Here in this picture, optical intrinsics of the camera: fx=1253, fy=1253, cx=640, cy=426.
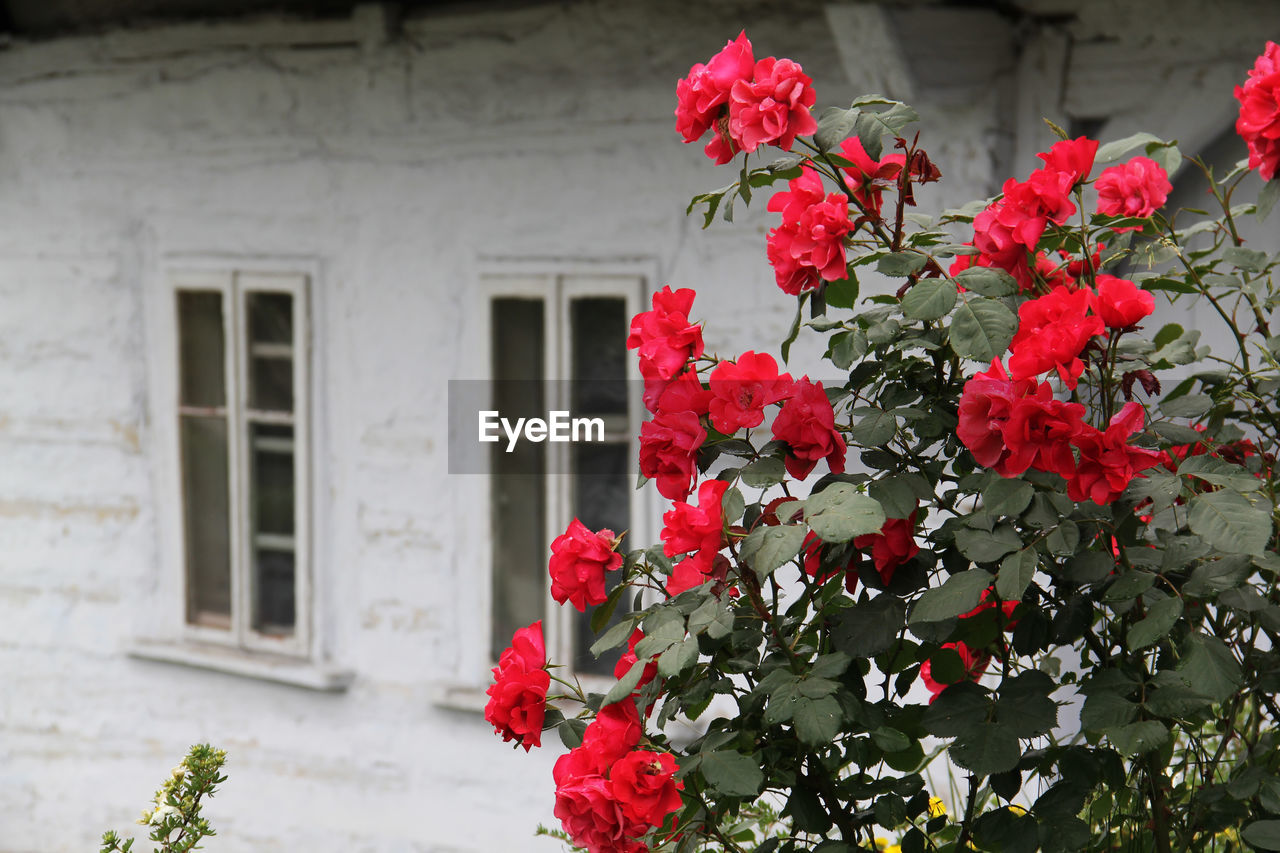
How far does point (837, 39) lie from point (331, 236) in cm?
173

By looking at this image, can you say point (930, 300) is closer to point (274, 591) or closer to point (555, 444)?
point (555, 444)

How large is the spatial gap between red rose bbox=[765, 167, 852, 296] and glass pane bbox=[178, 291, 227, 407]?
10.7 feet

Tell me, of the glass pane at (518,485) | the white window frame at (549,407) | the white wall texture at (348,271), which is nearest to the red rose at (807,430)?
the white wall texture at (348,271)

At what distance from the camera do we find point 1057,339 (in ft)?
3.74

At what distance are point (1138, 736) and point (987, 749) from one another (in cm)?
13

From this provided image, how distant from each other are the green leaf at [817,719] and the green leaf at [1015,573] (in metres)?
0.18

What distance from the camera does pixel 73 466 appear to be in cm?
436

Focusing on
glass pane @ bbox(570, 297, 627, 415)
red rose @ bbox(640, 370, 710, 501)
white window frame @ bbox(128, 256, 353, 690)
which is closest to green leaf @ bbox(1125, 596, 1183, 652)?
red rose @ bbox(640, 370, 710, 501)

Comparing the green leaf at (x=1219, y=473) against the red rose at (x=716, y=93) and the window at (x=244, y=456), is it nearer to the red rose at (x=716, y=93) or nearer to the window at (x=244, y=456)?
the red rose at (x=716, y=93)

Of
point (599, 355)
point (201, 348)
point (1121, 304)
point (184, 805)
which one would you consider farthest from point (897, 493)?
point (201, 348)

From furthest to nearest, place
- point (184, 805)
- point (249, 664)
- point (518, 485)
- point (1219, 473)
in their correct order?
point (249, 664)
point (518, 485)
point (184, 805)
point (1219, 473)

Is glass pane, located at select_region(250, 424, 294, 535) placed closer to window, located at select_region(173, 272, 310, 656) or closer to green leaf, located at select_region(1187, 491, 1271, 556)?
window, located at select_region(173, 272, 310, 656)

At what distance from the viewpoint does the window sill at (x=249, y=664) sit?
3936 millimetres

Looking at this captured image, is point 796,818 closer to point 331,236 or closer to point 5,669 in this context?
point 331,236
